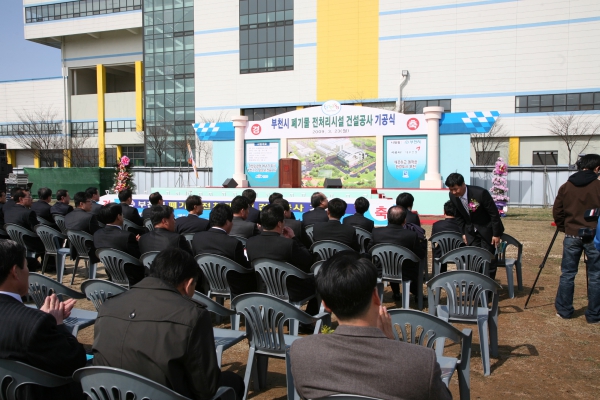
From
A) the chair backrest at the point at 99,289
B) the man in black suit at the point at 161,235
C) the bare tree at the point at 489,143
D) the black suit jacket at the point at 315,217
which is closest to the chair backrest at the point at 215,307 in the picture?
the chair backrest at the point at 99,289

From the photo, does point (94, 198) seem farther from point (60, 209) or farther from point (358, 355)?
point (358, 355)

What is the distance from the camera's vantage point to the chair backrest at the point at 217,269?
4398 mm

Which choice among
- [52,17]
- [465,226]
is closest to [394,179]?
[465,226]

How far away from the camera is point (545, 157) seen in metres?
27.7

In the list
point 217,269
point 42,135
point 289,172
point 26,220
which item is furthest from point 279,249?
point 42,135

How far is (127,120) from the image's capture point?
39094mm

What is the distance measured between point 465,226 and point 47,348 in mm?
4879

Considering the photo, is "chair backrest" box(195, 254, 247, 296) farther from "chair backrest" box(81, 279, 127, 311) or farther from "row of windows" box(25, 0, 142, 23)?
"row of windows" box(25, 0, 142, 23)

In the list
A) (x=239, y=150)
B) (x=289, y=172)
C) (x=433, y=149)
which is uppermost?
(x=239, y=150)

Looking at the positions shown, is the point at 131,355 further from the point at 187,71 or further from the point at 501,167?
the point at 187,71

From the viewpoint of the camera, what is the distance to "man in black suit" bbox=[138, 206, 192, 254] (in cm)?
469

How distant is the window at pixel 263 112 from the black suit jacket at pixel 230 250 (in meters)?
27.3

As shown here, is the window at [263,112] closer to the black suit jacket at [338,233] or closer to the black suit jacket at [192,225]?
the black suit jacket at [192,225]

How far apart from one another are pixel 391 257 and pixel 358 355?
351 cm
